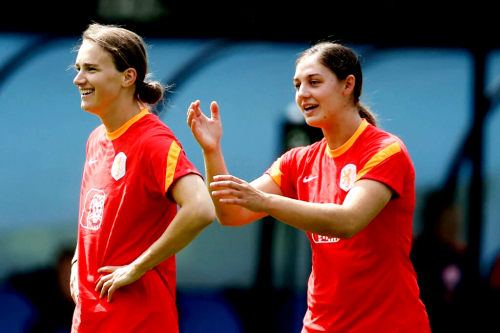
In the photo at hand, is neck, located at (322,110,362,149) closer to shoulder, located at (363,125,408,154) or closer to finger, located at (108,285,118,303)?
shoulder, located at (363,125,408,154)

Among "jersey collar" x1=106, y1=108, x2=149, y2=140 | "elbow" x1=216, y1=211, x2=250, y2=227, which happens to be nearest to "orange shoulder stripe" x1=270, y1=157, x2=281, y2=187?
"elbow" x1=216, y1=211, x2=250, y2=227

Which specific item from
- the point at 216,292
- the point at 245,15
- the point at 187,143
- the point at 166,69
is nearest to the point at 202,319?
the point at 216,292

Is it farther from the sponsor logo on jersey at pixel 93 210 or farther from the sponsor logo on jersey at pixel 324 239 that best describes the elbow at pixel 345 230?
the sponsor logo on jersey at pixel 93 210

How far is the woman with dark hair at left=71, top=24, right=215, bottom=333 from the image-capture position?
2.56 meters

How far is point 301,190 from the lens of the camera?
9.62ft

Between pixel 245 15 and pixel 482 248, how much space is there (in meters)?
1.93

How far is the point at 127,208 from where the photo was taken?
2.61 metres

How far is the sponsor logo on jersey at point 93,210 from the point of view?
8.75 feet

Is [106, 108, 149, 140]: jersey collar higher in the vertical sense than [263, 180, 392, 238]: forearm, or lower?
higher

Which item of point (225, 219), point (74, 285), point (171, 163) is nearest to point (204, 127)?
point (171, 163)

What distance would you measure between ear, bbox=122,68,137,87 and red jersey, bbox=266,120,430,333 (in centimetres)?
82

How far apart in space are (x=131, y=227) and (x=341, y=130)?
0.85 m

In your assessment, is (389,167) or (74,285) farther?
(74,285)

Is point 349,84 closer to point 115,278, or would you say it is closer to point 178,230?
point 178,230
